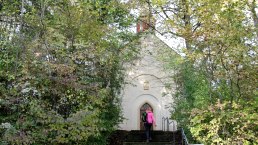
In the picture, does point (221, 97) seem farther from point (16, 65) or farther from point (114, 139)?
point (114, 139)

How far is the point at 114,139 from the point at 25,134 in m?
7.12

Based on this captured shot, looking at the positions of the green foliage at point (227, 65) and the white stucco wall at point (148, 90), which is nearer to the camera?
the green foliage at point (227, 65)

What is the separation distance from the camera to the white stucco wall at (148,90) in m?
21.5

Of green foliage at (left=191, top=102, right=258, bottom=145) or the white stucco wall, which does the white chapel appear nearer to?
the white stucco wall

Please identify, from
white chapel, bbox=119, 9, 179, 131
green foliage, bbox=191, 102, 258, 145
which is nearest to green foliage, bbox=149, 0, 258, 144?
green foliage, bbox=191, 102, 258, 145

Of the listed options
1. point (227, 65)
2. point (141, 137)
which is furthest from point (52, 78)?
point (141, 137)

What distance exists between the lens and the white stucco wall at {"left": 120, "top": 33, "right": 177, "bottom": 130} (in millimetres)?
21469

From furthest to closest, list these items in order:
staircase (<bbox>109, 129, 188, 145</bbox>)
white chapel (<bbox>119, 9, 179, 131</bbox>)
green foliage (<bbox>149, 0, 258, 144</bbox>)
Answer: white chapel (<bbox>119, 9, 179, 131</bbox>), staircase (<bbox>109, 129, 188, 145</bbox>), green foliage (<bbox>149, 0, 258, 144</bbox>)

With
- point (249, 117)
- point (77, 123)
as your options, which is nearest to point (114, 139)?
point (77, 123)

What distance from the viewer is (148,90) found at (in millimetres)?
21984

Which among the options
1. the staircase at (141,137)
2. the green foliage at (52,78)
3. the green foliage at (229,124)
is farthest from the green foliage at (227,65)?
the staircase at (141,137)

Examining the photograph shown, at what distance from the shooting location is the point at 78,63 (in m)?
10.4

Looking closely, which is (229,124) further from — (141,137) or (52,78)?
(141,137)

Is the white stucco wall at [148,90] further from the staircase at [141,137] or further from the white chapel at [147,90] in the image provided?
the staircase at [141,137]
